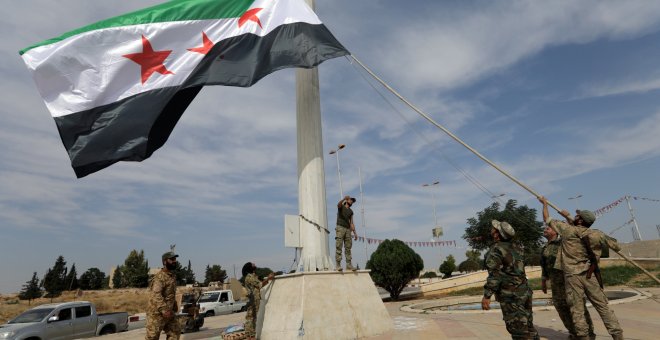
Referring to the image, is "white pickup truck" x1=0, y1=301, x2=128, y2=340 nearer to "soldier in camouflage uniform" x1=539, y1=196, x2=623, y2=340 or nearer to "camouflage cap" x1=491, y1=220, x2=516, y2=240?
"camouflage cap" x1=491, y1=220, x2=516, y2=240

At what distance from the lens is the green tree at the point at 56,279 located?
58.7 m

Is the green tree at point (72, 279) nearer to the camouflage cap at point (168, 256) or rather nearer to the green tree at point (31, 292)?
the green tree at point (31, 292)

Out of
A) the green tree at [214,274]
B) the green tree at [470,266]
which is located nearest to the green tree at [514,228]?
the green tree at [470,266]

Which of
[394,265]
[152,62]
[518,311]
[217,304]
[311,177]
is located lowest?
[217,304]

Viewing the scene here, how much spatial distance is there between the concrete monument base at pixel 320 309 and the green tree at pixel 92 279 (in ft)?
227

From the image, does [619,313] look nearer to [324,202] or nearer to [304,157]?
[324,202]

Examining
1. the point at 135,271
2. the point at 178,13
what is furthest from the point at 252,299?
the point at 135,271

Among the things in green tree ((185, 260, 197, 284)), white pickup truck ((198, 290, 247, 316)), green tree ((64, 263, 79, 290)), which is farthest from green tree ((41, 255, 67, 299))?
white pickup truck ((198, 290, 247, 316))

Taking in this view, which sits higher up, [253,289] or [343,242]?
[343,242]

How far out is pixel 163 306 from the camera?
6684 millimetres

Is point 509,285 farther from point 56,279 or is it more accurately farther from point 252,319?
point 56,279

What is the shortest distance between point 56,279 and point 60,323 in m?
58.6

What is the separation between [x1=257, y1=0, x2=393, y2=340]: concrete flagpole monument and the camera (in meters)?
7.66

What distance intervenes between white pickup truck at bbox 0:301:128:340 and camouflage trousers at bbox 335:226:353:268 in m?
10.5
